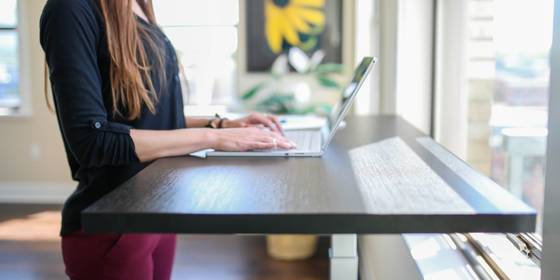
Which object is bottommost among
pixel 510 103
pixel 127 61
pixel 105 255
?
pixel 105 255

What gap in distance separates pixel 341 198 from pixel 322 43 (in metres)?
4.13

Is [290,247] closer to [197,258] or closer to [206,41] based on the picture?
[197,258]

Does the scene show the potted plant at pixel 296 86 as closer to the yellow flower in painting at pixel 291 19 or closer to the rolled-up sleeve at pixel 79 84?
the yellow flower in painting at pixel 291 19

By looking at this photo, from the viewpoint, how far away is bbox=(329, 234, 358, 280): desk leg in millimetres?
1641

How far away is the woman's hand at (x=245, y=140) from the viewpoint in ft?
4.50

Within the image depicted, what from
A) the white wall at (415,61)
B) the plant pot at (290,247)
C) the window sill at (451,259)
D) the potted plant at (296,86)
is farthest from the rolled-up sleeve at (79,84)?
the potted plant at (296,86)

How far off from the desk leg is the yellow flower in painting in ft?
11.5

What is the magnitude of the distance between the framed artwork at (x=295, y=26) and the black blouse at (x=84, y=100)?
3.71 meters

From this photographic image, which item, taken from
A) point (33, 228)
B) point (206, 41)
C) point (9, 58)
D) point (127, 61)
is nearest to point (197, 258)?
point (33, 228)

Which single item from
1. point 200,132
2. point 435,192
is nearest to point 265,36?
point 200,132

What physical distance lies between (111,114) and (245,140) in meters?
0.29

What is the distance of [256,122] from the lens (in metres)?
1.70

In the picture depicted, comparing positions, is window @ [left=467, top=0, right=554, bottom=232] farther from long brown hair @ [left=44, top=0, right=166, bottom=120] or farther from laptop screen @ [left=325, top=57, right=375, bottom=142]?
long brown hair @ [left=44, top=0, right=166, bottom=120]

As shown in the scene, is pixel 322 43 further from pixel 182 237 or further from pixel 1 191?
pixel 1 191
